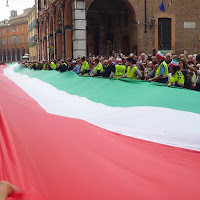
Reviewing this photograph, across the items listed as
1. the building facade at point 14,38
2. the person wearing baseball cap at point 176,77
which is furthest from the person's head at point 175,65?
the building facade at point 14,38

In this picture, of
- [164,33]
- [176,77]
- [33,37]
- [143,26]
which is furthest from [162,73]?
[33,37]

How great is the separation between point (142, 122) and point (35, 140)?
2.15 meters

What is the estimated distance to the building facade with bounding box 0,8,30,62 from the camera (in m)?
92.1

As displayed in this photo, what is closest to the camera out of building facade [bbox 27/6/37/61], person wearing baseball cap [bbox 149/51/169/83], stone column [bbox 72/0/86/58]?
person wearing baseball cap [bbox 149/51/169/83]

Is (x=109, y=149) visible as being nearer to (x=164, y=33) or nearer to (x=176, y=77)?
(x=176, y=77)

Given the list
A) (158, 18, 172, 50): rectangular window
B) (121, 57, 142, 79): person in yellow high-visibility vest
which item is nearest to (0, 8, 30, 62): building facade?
(158, 18, 172, 50): rectangular window

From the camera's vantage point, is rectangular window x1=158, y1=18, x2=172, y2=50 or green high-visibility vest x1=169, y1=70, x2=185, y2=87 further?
rectangular window x1=158, y1=18, x2=172, y2=50

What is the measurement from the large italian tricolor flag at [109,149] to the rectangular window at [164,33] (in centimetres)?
1456

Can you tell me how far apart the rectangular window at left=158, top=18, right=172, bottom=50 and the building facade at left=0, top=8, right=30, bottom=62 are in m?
73.7

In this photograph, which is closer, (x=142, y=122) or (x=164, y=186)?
(x=164, y=186)

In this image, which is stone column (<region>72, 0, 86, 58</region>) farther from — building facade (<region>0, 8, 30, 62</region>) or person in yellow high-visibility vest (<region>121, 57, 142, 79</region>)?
building facade (<region>0, 8, 30, 62</region>)

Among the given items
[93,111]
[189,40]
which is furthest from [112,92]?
[189,40]

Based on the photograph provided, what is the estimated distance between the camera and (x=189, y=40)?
21.7 meters

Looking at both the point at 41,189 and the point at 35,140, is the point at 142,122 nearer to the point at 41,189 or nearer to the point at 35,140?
the point at 35,140
